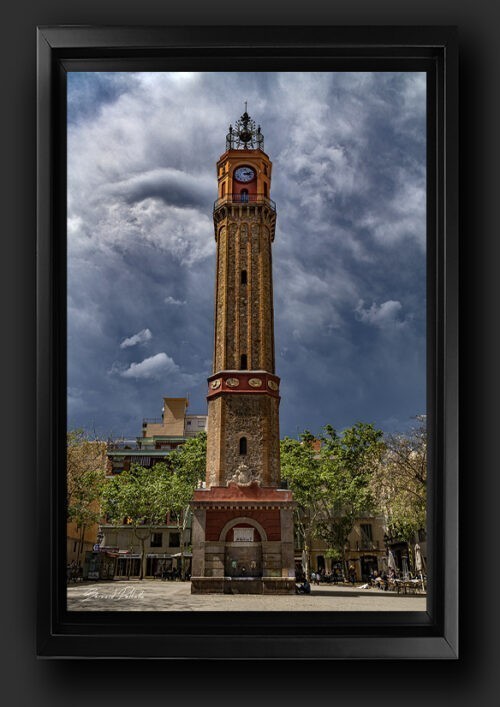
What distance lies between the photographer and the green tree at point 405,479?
29.0ft

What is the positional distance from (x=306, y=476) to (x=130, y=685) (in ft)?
71.0

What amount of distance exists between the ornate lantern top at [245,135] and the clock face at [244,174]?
Answer: 973 cm

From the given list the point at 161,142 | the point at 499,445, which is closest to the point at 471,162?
the point at 499,445

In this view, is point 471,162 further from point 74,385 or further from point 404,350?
point 74,385

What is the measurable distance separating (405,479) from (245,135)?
6.72 m

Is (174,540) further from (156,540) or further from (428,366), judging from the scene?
(428,366)

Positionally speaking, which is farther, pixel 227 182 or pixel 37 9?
pixel 227 182

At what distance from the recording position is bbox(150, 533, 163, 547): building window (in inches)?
1097

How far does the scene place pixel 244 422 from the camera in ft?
78.6

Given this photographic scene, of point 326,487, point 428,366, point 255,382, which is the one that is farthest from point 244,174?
point 428,366

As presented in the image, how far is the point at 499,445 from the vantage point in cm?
627

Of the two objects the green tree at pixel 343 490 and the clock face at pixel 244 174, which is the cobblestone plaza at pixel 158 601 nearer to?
the clock face at pixel 244 174

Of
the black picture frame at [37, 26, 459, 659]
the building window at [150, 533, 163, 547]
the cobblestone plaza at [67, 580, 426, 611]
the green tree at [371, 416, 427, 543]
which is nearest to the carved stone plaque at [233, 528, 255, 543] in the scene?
the green tree at [371, 416, 427, 543]

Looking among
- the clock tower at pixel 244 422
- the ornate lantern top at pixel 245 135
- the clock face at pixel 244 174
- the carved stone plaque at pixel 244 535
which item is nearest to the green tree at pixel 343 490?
the clock tower at pixel 244 422
